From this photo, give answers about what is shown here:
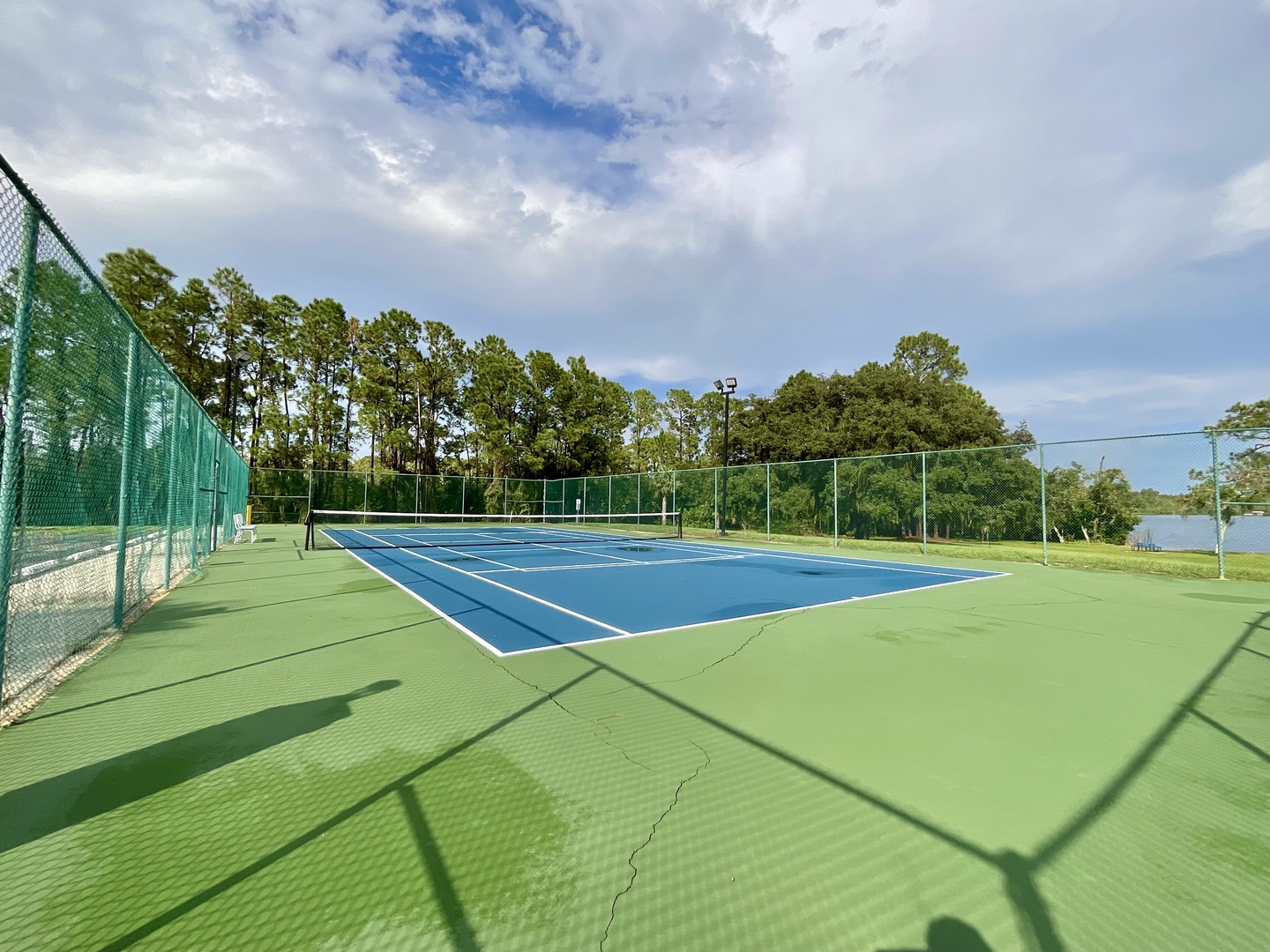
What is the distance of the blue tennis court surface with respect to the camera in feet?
19.8

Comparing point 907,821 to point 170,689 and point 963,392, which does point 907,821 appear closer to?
point 170,689

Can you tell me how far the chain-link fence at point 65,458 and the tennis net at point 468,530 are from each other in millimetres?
8804

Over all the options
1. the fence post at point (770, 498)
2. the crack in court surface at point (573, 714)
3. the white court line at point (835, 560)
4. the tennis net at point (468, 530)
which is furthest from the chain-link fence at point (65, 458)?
the fence post at point (770, 498)

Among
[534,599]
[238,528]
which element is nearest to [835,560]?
[534,599]

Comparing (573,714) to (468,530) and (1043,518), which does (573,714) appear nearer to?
(1043,518)

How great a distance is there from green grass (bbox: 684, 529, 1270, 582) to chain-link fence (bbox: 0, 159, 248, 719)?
1599cm

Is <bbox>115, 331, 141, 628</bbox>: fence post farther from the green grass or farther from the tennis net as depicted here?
the green grass

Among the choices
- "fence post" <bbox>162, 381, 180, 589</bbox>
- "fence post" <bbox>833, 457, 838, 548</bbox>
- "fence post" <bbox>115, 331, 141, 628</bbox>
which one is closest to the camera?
"fence post" <bbox>115, 331, 141, 628</bbox>

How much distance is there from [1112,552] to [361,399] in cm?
3553

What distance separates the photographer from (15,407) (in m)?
3.08

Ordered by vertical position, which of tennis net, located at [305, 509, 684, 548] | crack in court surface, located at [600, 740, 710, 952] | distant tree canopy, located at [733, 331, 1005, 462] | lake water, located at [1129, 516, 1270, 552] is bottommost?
tennis net, located at [305, 509, 684, 548]

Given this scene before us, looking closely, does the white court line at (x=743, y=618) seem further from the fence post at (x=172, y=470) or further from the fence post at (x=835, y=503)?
the fence post at (x=835, y=503)

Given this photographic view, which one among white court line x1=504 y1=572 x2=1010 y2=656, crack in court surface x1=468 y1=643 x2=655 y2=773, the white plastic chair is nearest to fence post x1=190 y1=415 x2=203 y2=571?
the white plastic chair

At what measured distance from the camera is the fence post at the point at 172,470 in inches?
295
